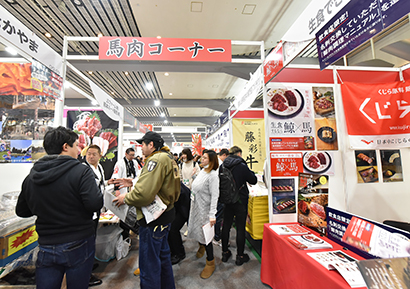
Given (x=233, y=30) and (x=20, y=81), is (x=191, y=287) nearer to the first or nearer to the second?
(x=20, y=81)

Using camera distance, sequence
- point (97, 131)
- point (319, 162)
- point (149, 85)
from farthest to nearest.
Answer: point (149, 85) → point (97, 131) → point (319, 162)

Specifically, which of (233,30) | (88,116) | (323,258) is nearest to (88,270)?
(323,258)

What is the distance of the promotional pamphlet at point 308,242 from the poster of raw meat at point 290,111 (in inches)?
45.9

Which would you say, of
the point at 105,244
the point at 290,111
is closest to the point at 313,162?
the point at 290,111

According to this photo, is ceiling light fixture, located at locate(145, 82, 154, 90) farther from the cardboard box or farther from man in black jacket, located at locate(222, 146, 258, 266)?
the cardboard box

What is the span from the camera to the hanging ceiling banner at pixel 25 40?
4.67ft

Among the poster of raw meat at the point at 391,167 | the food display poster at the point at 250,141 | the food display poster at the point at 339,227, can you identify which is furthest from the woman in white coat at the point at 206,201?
the food display poster at the point at 250,141

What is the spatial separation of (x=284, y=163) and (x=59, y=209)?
2258 mm

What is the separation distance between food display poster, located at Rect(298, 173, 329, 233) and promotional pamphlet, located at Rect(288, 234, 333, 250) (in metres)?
0.16

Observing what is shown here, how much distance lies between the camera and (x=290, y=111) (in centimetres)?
239

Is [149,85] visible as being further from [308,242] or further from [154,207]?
[308,242]

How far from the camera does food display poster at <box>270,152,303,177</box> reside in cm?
236

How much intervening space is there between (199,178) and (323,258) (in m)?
1.43

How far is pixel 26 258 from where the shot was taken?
1.75m
